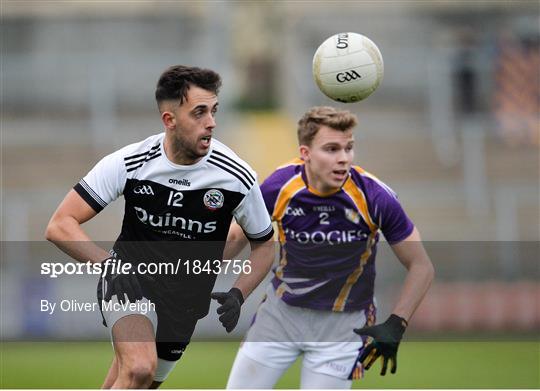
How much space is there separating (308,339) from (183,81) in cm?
212

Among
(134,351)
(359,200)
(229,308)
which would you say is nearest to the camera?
(134,351)

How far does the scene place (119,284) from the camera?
622 cm

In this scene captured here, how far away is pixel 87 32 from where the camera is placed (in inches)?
941

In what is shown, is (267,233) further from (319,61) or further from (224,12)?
(224,12)

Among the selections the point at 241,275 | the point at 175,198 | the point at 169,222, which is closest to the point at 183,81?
the point at 175,198

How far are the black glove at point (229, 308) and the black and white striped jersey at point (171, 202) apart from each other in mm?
345

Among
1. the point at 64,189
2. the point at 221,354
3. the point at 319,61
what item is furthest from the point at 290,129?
the point at 319,61

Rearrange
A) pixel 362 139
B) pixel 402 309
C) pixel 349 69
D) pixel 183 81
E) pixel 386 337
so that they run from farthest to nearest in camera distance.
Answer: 1. pixel 362 139
2. pixel 349 69
3. pixel 402 309
4. pixel 386 337
5. pixel 183 81

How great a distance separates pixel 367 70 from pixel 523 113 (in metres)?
13.3

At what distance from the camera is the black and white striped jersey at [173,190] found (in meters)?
6.48

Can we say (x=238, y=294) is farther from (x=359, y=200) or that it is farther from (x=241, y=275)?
(x=359, y=200)

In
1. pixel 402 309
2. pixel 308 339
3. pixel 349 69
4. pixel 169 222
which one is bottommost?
pixel 308 339

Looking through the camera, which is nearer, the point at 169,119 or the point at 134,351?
the point at 134,351

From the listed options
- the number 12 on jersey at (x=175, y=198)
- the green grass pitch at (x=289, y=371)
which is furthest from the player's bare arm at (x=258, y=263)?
the green grass pitch at (x=289, y=371)
